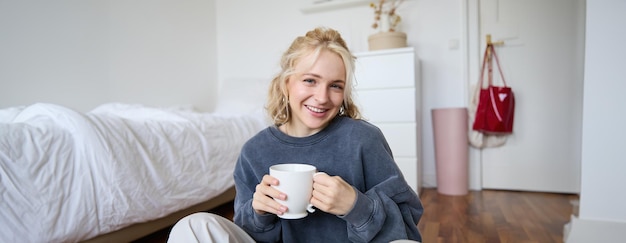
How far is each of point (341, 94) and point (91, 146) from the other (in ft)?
3.05

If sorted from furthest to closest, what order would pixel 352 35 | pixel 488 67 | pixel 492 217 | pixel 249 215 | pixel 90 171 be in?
pixel 352 35, pixel 488 67, pixel 492 217, pixel 90 171, pixel 249 215

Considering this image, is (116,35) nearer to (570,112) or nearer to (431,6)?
(431,6)

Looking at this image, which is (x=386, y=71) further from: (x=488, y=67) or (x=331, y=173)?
(x=331, y=173)

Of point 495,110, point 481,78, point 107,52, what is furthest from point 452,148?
point 107,52

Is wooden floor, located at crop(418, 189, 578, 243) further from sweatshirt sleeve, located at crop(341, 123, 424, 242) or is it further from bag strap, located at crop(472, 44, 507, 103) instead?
sweatshirt sleeve, located at crop(341, 123, 424, 242)

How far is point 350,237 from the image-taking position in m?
0.68

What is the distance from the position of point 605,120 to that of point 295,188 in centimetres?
124

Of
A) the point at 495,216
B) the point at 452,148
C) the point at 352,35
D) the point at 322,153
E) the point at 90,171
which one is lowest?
the point at 495,216

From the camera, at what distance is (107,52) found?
2307 mm

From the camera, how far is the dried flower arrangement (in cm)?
248

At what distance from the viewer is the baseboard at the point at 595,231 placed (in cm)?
124

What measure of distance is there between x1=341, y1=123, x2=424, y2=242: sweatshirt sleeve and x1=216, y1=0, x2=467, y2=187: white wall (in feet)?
5.17

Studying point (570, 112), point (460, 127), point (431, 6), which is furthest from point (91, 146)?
point (570, 112)

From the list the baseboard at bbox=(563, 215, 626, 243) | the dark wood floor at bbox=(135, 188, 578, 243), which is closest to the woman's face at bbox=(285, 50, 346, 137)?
the dark wood floor at bbox=(135, 188, 578, 243)
